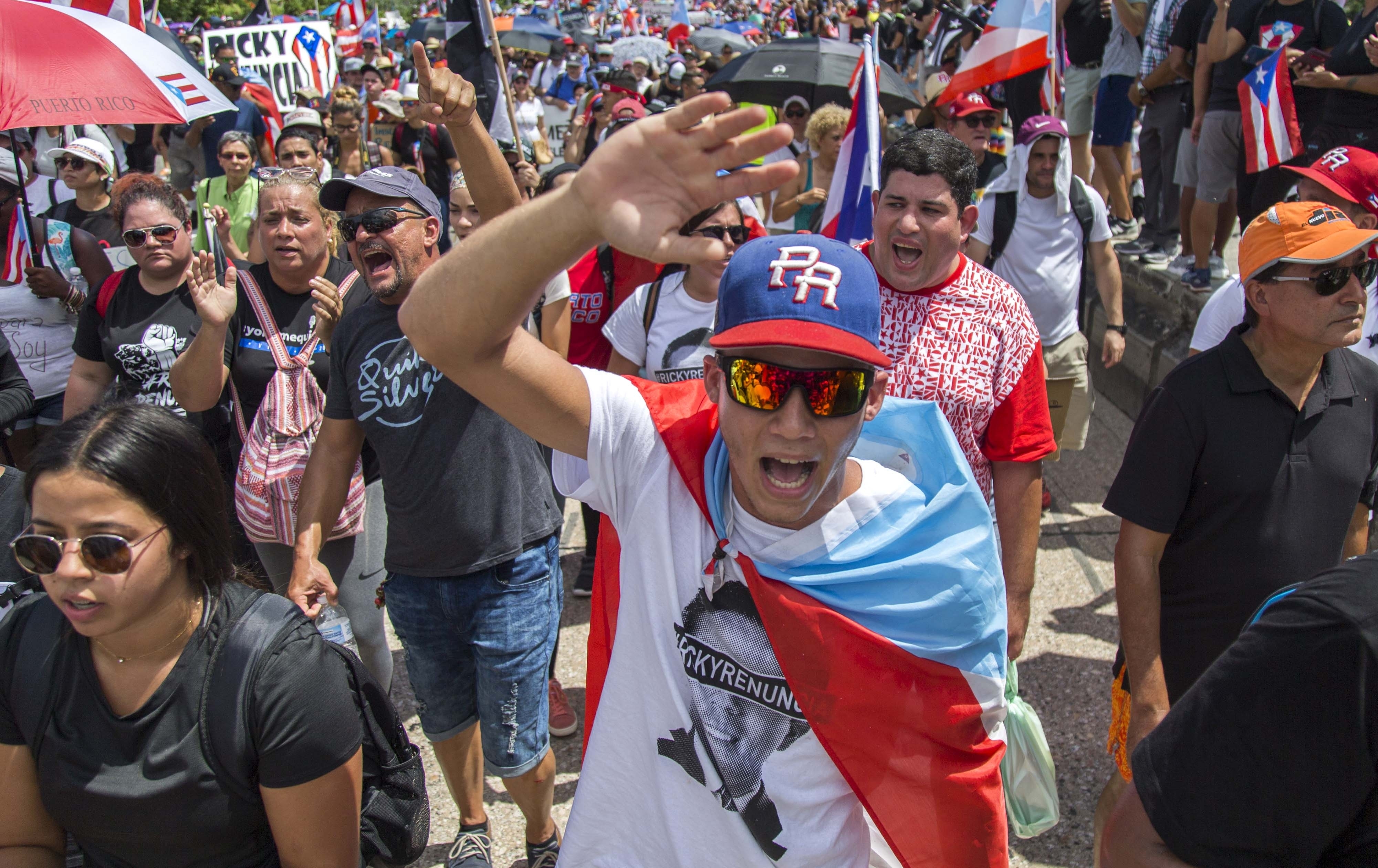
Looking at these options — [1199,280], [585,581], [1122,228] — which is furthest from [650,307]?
[1122,228]

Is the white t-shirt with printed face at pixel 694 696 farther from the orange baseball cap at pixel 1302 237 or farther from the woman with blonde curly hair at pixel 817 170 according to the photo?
the woman with blonde curly hair at pixel 817 170

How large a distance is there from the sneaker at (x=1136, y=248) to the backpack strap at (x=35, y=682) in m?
7.96

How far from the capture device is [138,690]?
2021 mm

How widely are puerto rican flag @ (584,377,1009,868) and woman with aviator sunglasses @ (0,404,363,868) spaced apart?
93cm

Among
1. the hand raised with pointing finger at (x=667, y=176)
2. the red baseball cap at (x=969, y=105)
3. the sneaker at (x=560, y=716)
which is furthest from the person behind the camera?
the red baseball cap at (x=969, y=105)

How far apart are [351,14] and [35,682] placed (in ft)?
80.1

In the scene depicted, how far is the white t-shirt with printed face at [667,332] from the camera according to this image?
389 cm

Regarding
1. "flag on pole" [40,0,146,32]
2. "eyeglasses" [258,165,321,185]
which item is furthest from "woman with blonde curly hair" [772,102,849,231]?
"flag on pole" [40,0,146,32]

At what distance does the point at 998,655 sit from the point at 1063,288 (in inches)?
155

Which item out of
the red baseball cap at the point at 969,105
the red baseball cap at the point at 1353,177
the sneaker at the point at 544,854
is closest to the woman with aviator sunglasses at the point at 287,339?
the sneaker at the point at 544,854

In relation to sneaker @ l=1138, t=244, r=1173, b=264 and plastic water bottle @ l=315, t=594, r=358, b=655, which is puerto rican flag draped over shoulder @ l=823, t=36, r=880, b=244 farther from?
sneaker @ l=1138, t=244, r=1173, b=264

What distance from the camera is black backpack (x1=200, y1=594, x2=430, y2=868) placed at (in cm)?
199

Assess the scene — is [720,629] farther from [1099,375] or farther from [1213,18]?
[1099,375]

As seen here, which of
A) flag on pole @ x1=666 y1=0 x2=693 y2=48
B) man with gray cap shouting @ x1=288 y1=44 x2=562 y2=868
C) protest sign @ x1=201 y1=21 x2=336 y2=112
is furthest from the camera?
flag on pole @ x1=666 y1=0 x2=693 y2=48
